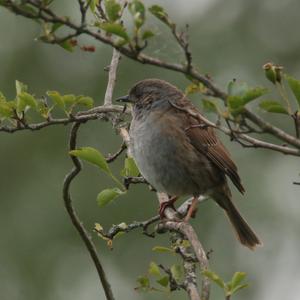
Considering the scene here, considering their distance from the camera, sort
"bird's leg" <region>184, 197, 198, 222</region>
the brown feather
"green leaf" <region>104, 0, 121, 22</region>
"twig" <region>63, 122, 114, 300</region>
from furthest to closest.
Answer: the brown feather
"bird's leg" <region>184, 197, 198, 222</region>
"twig" <region>63, 122, 114, 300</region>
"green leaf" <region>104, 0, 121, 22</region>

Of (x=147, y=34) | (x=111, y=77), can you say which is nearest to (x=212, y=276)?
(x=147, y=34)

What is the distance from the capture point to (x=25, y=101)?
4648mm

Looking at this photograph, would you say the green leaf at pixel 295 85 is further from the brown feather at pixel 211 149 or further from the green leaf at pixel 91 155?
the brown feather at pixel 211 149

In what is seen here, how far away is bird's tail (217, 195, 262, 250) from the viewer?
681 cm

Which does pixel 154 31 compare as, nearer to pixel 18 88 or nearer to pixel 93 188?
pixel 18 88

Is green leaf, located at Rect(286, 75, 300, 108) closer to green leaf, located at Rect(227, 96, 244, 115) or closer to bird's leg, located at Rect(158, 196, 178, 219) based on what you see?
green leaf, located at Rect(227, 96, 244, 115)

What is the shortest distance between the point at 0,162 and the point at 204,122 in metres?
9.90

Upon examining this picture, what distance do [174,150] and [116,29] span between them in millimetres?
2739

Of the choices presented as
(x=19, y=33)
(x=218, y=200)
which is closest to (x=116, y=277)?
(x=19, y=33)

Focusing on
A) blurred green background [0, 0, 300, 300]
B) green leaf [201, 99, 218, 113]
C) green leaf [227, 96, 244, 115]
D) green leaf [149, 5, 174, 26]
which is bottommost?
blurred green background [0, 0, 300, 300]

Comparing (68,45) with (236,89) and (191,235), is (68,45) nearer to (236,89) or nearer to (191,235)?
(236,89)

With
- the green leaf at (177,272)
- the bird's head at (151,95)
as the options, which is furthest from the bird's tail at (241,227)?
the green leaf at (177,272)

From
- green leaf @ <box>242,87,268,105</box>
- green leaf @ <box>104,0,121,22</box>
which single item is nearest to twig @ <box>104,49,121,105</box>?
green leaf @ <box>104,0,121,22</box>

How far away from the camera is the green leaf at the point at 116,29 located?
11.6ft
